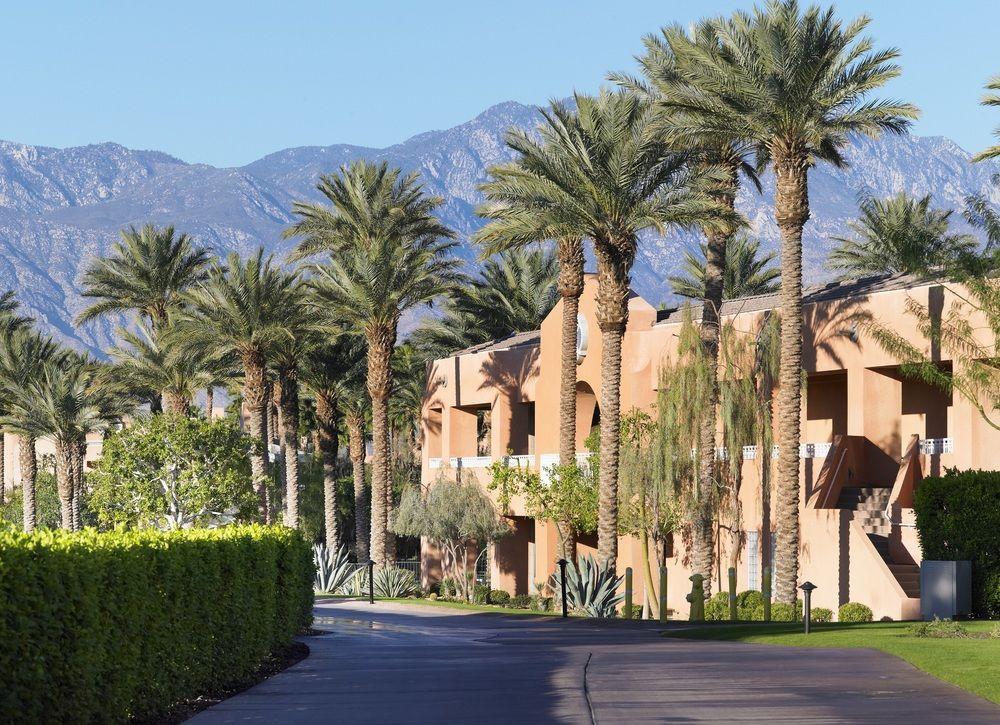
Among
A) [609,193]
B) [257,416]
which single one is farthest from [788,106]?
[257,416]

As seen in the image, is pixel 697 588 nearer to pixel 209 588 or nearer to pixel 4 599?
pixel 209 588

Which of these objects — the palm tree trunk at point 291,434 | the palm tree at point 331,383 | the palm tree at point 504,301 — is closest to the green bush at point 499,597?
the palm tree trunk at point 291,434

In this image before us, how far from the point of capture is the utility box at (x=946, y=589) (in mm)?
26094

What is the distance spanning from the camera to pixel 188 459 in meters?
53.2

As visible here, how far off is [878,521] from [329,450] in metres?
31.4

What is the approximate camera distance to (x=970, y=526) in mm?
26828

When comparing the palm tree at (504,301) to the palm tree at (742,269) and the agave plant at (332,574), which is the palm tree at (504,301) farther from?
the agave plant at (332,574)

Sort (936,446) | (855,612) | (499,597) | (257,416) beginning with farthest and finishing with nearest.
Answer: (257,416), (499,597), (936,446), (855,612)

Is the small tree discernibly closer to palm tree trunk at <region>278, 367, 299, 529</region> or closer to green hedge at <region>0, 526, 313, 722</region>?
palm tree trunk at <region>278, 367, 299, 529</region>

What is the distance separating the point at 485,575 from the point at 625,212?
2224cm

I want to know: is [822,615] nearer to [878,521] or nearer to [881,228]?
[878,521]

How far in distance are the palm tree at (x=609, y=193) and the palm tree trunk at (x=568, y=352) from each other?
16.1 ft

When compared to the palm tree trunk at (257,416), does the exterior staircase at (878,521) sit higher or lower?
lower

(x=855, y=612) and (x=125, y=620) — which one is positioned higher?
(x=125, y=620)
